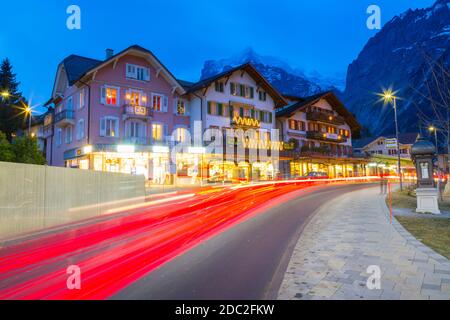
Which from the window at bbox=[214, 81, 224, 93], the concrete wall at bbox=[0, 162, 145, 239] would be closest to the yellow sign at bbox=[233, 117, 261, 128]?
the window at bbox=[214, 81, 224, 93]

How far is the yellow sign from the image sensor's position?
3922 cm

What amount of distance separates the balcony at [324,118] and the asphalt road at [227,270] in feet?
133

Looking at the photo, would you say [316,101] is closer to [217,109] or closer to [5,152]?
[217,109]

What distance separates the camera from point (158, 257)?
7895 mm

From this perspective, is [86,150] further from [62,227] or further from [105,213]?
[62,227]

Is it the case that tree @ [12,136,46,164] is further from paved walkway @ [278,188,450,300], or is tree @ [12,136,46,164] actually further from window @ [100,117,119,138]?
Result: paved walkway @ [278,188,450,300]

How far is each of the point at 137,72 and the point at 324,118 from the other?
30.7 metres

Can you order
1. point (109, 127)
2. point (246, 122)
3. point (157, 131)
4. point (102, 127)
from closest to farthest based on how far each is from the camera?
point (102, 127), point (109, 127), point (157, 131), point (246, 122)

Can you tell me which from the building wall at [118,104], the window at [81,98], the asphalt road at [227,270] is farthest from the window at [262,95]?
the asphalt road at [227,270]

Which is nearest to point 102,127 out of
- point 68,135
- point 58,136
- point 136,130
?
point 136,130

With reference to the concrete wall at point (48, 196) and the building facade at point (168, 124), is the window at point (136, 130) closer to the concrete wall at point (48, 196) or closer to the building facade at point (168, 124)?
the building facade at point (168, 124)
